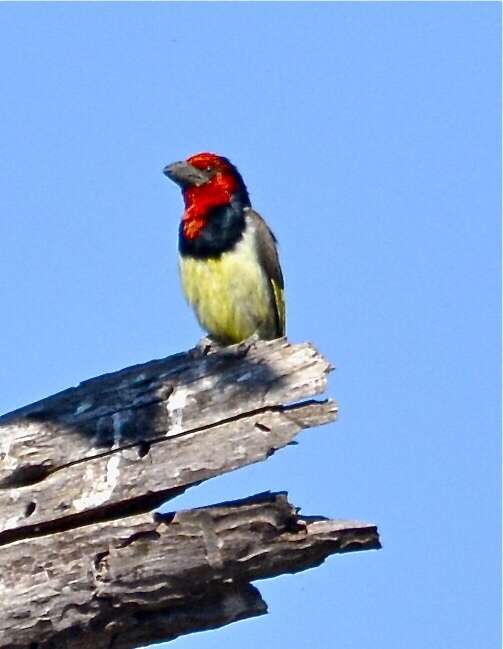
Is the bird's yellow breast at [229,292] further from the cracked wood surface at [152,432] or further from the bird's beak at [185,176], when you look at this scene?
the cracked wood surface at [152,432]

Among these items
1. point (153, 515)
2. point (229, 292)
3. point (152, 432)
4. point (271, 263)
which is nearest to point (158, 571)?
point (153, 515)

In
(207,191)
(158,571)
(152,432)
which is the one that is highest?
(207,191)

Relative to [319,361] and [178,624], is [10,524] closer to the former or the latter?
[178,624]

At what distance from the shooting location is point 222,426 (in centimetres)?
514

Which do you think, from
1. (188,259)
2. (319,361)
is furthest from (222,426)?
(188,259)

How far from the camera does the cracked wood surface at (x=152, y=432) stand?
5055mm

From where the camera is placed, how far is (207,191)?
804 cm

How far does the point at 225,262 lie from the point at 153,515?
9.47 feet

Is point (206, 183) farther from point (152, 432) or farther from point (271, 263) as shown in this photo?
point (152, 432)

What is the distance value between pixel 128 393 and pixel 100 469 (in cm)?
38

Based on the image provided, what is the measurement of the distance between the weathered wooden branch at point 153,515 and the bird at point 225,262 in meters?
2.16

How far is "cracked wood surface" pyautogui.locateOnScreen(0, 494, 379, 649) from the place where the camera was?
480cm

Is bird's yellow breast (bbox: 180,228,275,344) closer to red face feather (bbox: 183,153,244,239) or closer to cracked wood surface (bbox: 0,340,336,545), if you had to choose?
red face feather (bbox: 183,153,244,239)

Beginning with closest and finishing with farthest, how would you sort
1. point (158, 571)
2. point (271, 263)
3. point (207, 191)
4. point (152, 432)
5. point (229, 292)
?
point (158, 571) < point (152, 432) < point (229, 292) < point (271, 263) < point (207, 191)
